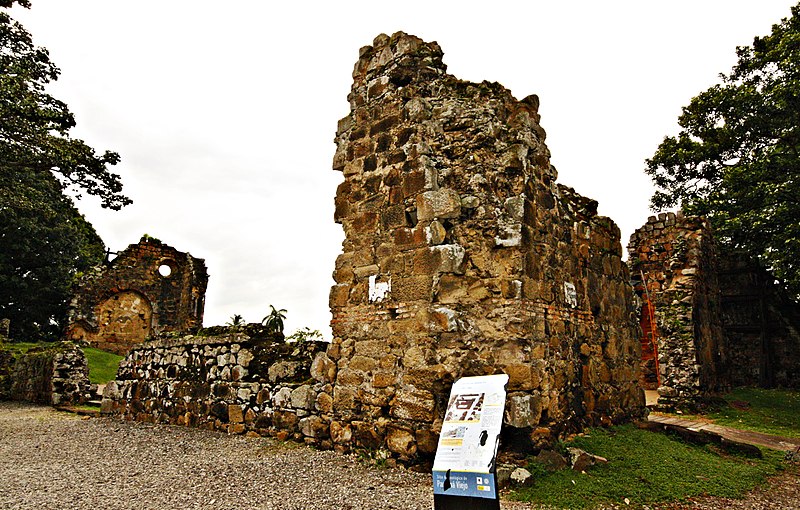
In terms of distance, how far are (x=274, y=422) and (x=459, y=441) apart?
3.79 metres

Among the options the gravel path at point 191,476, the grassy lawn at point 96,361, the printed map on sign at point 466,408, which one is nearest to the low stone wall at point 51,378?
the grassy lawn at point 96,361

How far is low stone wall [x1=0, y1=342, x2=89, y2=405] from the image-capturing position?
12477 mm

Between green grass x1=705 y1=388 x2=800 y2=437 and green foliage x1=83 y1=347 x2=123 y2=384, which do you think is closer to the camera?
green grass x1=705 y1=388 x2=800 y2=437

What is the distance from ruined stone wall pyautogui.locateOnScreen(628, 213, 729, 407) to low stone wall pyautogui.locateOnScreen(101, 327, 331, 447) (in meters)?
8.88

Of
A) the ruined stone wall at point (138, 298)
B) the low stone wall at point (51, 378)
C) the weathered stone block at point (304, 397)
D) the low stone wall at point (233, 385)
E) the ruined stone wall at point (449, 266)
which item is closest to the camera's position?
the ruined stone wall at point (449, 266)

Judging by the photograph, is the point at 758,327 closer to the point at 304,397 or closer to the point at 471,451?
the point at 304,397

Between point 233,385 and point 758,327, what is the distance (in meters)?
16.5

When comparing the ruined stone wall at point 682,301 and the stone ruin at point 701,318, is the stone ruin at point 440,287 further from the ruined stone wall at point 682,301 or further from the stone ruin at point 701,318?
the stone ruin at point 701,318

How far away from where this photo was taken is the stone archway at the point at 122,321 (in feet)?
78.8

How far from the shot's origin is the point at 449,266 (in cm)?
519

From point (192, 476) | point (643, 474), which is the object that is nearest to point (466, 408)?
point (643, 474)

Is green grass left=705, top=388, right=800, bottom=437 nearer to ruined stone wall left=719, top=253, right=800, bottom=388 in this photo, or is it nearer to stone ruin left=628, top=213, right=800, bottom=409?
stone ruin left=628, top=213, right=800, bottom=409

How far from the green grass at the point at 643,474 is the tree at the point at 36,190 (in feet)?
57.6

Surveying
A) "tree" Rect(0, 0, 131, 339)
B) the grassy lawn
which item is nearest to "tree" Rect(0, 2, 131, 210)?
"tree" Rect(0, 0, 131, 339)
